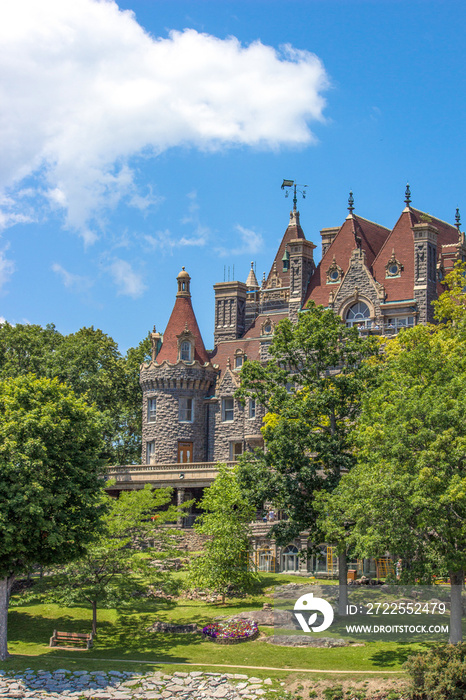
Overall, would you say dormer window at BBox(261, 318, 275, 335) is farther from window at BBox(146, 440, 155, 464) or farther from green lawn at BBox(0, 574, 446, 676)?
green lawn at BBox(0, 574, 446, 676)

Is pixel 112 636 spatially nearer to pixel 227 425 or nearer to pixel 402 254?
pixel 227 425

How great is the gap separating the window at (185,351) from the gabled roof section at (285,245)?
9418 millimetres

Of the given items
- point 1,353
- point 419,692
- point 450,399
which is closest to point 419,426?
point 450,399

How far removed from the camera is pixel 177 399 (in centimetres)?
7144

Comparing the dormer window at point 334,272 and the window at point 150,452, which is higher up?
the dormer window at point 334,272

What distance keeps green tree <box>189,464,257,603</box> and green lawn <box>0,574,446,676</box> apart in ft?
4.31

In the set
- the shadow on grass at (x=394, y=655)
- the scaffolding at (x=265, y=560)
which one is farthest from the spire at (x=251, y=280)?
the shadow on grass at (x=394, y=655)

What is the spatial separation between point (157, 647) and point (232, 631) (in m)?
3.24

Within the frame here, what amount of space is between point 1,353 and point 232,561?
31.7 m

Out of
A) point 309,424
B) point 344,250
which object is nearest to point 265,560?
point 309,424

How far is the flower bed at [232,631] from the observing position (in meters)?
40.1

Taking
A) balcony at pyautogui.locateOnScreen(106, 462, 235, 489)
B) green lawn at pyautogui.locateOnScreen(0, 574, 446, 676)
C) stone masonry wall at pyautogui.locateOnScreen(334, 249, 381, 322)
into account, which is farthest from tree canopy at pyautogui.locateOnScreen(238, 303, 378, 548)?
stone masonry wall at pyautogui.locateOnScreen(334, 249, 381, 322)

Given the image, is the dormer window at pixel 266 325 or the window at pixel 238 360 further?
the window at pixel 238 360

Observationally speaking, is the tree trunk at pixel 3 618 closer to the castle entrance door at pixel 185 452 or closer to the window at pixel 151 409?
the castle entrance door at pixel 185 452
